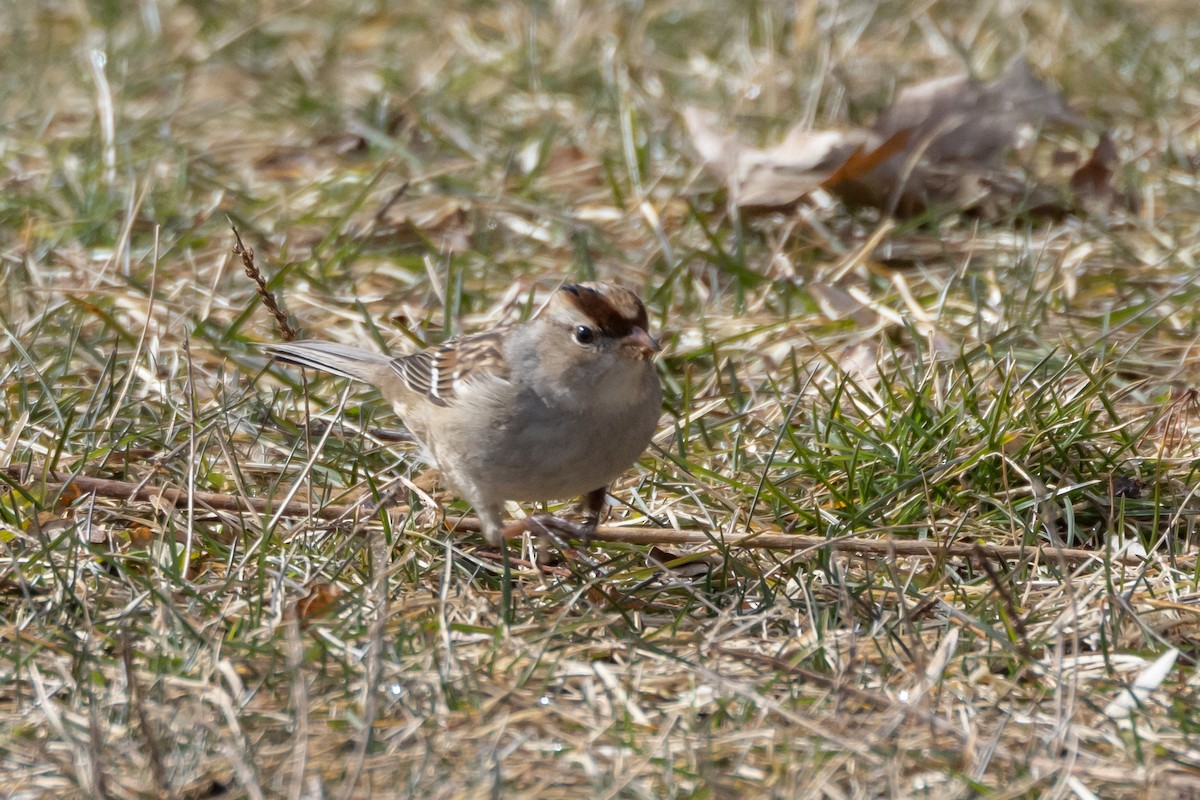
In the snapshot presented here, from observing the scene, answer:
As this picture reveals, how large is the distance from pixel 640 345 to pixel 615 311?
4.0 inches

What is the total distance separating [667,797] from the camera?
7.59 ft

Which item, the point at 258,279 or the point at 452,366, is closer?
the point at 258,279

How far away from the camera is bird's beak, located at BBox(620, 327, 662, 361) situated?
3293 mm

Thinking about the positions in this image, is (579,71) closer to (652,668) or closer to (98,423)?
(98,423)

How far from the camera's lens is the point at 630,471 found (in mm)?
3898

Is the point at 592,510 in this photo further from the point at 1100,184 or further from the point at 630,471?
the point at 1100,184

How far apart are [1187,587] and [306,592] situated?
1868 mm

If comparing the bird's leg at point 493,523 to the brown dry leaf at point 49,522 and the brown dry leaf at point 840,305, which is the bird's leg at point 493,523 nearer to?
the brown dry leaf at point 49,522

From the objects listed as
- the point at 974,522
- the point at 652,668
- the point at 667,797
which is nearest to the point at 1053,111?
the point at 974,522

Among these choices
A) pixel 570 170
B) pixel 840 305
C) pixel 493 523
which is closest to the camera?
pixel 493 523

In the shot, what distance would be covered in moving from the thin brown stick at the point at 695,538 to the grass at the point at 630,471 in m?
0.03

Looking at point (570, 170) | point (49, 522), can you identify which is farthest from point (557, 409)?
point (570, 170)

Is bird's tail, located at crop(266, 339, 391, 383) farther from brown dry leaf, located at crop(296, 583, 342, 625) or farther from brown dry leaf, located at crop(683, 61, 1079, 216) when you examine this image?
brown dry leaf, located at crop(683, 61, 1079, 216)

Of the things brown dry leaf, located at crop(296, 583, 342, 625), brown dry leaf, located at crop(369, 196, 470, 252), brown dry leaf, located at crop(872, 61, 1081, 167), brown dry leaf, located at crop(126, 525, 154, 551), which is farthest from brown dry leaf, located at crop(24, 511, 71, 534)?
brown dry leaf, located at crop(872, 61, 1081, 167)
